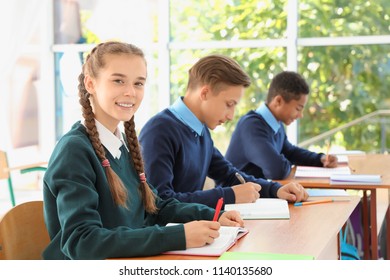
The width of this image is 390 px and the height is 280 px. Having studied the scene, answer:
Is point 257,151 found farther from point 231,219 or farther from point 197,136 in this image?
point 231,219

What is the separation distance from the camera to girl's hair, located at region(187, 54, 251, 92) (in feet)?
7.72

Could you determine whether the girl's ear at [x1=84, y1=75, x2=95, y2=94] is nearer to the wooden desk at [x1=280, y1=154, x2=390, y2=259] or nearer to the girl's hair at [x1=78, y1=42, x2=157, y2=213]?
the girl's hair at [x1=78, y1=42, x2=157, y2=213]

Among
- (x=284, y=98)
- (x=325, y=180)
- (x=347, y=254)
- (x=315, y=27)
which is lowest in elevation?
(x=347, y=254)

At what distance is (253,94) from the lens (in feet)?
18.5

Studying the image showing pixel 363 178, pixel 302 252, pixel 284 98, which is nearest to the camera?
pixel 302 252

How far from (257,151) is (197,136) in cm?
77

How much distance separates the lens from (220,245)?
1546 millimetres

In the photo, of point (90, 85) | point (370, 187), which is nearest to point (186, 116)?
point (90, 85)

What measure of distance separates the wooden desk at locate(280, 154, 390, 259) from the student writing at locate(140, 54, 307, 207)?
53cm

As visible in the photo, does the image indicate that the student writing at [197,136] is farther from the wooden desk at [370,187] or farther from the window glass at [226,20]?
the window glass at [226,20]

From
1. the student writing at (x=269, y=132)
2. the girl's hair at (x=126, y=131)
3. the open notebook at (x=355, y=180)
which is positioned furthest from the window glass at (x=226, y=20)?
the girl's hair at (x=126, y=131)

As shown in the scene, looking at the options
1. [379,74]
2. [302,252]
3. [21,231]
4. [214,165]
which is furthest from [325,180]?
[379,74]
